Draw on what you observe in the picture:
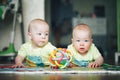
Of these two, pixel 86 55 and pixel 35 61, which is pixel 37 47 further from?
pixel 86 55

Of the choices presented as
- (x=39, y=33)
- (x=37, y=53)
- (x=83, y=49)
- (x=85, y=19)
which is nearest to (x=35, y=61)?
(x=37, y=53)

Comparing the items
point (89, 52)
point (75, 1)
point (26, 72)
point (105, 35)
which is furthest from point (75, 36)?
point (75, 1)

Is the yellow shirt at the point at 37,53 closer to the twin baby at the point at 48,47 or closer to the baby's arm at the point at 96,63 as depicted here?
the twin baby at the point at 48,47

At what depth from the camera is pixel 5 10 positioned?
3.41 m

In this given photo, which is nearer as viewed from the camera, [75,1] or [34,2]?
[34,2]

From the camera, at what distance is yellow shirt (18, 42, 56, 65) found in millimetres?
2400

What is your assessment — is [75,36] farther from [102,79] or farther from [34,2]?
[34,2]

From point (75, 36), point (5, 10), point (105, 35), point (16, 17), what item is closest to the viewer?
point (75, 36)

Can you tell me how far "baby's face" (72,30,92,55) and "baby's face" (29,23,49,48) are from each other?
192 mm

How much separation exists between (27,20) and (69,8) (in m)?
3.14

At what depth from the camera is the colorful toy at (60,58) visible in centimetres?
217

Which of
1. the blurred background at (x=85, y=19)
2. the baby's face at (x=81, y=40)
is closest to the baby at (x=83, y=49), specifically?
the baby's face at (x=81, y=40)

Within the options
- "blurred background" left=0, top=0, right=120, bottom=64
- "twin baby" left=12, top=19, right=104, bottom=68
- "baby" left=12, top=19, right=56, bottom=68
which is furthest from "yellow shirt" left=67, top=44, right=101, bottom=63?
"blurred background" left=0, top=0, right=120, bottom=64

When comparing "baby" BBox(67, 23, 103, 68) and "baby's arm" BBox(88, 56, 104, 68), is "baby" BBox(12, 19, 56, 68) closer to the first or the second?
"baby" BBox(67, 23, 103, 68)
